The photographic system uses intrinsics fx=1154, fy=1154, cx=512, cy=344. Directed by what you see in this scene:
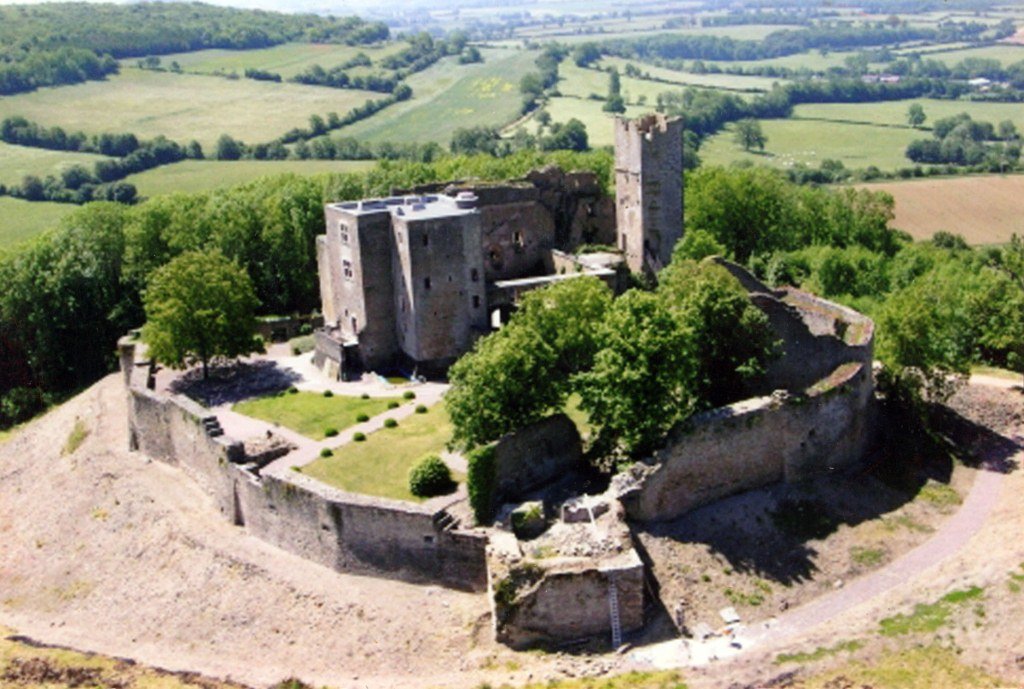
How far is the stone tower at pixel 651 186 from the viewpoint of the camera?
60.1 meters

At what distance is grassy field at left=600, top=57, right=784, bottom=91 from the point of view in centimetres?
15462

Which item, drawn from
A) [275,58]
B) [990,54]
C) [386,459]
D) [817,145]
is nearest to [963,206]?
[817,145]

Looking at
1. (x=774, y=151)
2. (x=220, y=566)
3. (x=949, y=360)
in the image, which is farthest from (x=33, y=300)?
(x=774, y=151)

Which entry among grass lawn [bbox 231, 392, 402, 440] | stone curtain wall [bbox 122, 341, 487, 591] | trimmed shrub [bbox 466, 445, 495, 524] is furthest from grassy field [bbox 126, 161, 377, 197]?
trimmed shrub [bbox 466, 445, 495, 524]

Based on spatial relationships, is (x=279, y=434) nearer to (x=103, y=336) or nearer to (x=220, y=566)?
(x=220, y=566)

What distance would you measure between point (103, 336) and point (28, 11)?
91.9 metres

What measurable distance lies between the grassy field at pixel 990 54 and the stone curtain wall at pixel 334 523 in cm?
13608

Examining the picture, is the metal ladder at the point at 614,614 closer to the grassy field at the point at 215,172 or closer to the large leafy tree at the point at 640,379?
the large leafy tree at the point at 640,379

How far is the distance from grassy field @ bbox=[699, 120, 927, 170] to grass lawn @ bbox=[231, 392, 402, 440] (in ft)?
213

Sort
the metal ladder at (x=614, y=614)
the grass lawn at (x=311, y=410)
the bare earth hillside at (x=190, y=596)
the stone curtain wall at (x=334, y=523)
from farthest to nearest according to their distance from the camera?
the grass lawn at (x=311, y=410) < the stone curtain wall at (x=334, y=523) < the bare earth hillside at (x=190, y=596) < the metal ladder at (x=614, y=614)

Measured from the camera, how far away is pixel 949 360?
46.3 m

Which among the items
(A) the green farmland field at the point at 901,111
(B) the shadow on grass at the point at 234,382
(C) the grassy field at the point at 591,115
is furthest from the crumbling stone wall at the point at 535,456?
(A) the green farmland field at the point at 901,111

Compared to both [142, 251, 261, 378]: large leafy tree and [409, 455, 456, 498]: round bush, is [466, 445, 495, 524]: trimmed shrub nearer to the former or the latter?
[409, 455, 456, 498]: round bush

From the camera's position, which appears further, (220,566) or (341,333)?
(341,333)
